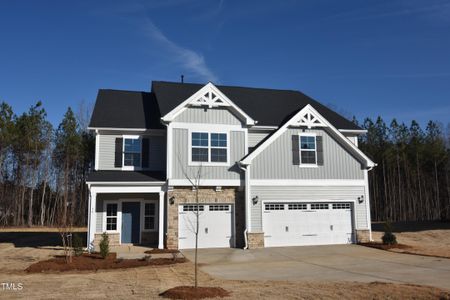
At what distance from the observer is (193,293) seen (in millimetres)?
8352

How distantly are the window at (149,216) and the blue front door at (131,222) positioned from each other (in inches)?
13.9

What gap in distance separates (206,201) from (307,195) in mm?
5165

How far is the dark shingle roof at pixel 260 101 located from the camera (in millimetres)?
Result: 21375

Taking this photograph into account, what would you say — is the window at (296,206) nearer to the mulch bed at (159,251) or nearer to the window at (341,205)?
the window at (341,205)

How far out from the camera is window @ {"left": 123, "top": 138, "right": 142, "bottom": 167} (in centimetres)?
1953

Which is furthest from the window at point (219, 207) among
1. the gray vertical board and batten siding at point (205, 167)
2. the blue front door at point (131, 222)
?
the blue front door at point (131, 222)

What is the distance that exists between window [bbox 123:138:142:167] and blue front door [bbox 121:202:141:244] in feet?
6.70

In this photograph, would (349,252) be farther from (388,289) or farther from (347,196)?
(388,289)

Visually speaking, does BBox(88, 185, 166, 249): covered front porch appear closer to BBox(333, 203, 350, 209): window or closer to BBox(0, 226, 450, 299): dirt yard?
BBox(0, 226, 450, 299): dirt yard

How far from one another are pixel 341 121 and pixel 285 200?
22.8ft

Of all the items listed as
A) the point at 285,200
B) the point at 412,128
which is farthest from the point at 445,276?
the point at 412,128

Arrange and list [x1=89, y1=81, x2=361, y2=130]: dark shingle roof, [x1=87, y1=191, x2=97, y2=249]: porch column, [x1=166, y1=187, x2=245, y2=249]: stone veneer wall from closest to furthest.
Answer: [x1=87, y1=191, x2=97, y2=249]: porch column
[x1=166, y1=187, x2=245, y2=249]: stone veneer wall
[x1=89, y1=81, x2=361, y2=130]: dark shingle roof

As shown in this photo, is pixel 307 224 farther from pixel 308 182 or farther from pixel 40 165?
pixel 40 165

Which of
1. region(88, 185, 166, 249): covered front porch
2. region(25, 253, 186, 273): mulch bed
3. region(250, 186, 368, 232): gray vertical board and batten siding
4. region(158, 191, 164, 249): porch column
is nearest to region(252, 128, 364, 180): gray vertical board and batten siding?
region(250, 186, 368, 232): gray vertical board and batten siding
